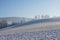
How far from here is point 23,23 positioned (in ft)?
18.9

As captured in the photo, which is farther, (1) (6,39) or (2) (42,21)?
(2) (42,21)

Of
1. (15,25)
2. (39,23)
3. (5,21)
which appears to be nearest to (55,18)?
(39,23)

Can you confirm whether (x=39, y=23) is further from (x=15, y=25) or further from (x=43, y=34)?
(x=43, y=34)

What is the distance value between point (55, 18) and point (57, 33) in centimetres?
213

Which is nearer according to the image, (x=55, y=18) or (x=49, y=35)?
(x=49, y=35)

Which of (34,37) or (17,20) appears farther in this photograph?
(17,20)

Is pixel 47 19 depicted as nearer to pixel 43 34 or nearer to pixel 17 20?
pixel 17 20

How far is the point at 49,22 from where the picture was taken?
224 inches

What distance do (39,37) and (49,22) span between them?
232cm

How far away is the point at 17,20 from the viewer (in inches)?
225

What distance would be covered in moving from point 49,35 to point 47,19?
2381mm

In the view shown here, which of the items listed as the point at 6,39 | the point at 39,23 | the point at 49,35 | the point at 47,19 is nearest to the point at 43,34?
the point at 49,35

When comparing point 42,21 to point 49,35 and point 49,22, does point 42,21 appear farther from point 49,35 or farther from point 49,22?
point 49,35

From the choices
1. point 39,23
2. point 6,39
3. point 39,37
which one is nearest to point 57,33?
point 39,37
